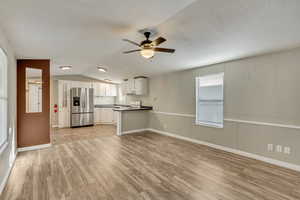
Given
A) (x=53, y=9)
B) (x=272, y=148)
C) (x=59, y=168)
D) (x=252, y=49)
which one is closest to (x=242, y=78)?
(x=252, y=49)

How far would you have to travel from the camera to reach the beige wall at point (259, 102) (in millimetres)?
2850

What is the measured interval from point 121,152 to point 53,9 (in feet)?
10.3

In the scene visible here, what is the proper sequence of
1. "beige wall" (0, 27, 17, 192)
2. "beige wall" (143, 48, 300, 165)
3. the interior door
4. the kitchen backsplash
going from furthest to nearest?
the kitchen backsplash
the interior door
"beige wall" (143, 48, 300, 165)
"beige wall" (0, 27, 17, 192)

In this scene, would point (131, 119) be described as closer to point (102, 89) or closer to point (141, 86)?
point (141, 86)

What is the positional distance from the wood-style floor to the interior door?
0.44m

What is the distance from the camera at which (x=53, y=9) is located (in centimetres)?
191

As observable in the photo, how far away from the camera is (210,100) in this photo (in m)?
4.36

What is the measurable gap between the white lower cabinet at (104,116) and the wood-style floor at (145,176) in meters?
3.96

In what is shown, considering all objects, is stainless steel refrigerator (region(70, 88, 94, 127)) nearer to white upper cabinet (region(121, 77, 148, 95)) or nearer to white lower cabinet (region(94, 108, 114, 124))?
white lower cabinet (region(94, 108, 114, 124))

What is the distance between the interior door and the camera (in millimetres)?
3789

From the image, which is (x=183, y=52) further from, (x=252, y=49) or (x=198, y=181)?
(x=198, y=181)

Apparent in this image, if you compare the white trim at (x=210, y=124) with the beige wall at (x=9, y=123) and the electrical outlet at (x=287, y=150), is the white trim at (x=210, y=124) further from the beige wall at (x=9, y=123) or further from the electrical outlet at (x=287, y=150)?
the beige wall at (x=9, y=123)

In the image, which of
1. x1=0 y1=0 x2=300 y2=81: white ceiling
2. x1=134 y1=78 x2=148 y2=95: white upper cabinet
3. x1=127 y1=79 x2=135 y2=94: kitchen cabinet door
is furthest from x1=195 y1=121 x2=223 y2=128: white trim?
x1=127 y1=79 x2=135 y2=94: kitchen cabinet door

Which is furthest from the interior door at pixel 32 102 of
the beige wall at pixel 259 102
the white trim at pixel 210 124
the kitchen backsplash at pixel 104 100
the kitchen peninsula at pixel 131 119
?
the white trim at pixel 210 124
